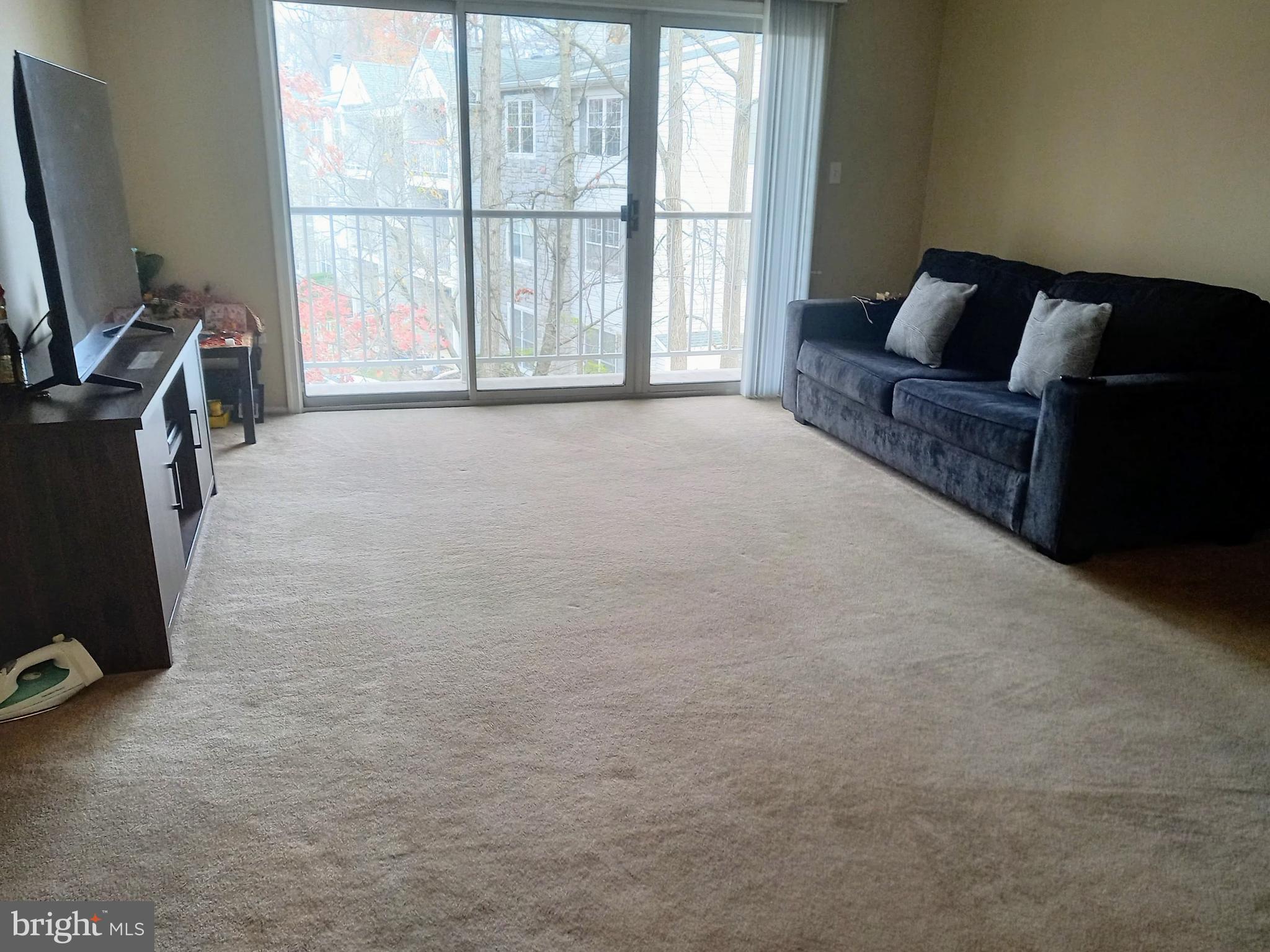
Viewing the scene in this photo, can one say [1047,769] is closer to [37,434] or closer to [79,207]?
[37,434]

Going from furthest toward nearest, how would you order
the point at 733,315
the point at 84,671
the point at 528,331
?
the point at 733,315, the point at 528,331, the point at 84,671

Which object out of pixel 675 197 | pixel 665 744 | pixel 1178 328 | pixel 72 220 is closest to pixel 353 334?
pixel 675 197

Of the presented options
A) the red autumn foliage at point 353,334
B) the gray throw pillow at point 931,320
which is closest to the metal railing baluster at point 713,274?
the gray throw pillow at point 931,320

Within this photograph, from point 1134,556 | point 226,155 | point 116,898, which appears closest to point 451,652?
point 116,898

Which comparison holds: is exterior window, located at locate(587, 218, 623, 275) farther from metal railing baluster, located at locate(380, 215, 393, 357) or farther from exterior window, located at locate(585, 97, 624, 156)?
metal railing baluster, located at locate(380, 215, 393, 357)

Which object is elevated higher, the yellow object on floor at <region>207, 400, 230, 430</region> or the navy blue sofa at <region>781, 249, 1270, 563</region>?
the navy blue sofa at <region>781, 249, 1270, 563</region>

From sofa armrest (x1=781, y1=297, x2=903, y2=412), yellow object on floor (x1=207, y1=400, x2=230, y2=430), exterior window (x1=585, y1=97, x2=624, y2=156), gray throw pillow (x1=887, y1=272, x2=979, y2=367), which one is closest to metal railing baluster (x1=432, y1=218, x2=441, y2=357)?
exterior window (x1=585, y1=97, x2=624, y2=156)

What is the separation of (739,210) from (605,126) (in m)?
1.00

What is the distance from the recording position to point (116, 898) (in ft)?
5.16

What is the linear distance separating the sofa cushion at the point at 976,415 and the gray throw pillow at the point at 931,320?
14.8 inches

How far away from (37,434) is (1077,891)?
2.40 meters

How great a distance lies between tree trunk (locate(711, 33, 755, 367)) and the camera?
16.8 feet

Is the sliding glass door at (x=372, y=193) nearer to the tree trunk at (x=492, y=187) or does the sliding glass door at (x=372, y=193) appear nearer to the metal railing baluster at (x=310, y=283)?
the metal railing baluster at (x=310, y=283)

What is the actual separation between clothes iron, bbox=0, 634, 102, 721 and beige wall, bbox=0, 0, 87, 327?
117 centimetres
